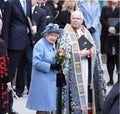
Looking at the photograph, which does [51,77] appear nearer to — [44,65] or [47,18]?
[44,65]

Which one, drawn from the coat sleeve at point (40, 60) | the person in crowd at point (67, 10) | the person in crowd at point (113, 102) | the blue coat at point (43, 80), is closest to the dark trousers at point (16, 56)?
Answer: the person in crowd at point (67, 10)

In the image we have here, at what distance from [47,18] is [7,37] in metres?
1.95

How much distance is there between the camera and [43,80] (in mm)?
6680

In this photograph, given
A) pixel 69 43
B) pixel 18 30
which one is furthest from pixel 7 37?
pixel 69 43

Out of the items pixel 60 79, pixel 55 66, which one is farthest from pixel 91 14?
pixel 55 66

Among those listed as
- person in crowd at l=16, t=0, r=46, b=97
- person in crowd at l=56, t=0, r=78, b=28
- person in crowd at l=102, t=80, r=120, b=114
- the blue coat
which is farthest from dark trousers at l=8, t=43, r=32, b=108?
person in crowd at l=102, t=80, r=120, b=114

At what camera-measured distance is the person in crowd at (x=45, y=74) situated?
664 cm

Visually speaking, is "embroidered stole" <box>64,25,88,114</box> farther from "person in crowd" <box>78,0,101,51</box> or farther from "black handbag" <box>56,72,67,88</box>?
"person in crowd" <box>78,0,101,51</box>

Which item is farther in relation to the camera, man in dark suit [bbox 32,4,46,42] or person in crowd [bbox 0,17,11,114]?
man in dark suit [bbox 32,4,46,42]

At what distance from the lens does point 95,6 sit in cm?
1007

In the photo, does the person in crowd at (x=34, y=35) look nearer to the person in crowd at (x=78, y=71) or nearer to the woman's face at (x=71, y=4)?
the woman's face at (x=71, y=4)

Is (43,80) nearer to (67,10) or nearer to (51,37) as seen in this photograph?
(51,37)

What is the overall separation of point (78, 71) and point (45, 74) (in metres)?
0.62

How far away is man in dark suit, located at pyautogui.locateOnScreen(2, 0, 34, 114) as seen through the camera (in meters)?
8.04
